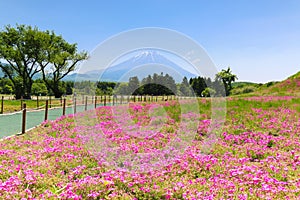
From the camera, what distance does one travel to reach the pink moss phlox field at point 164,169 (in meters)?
4.79

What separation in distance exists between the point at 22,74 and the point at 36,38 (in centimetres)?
874

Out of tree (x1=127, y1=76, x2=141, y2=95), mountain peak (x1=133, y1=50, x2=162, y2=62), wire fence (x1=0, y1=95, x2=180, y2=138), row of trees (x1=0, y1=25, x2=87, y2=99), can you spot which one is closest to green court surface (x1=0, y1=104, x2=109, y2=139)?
wire fence (x1=0, y1=95, x2=180, y2=138)

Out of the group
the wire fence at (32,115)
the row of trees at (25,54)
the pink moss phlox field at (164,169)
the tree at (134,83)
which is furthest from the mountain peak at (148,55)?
the row of trees at (25,54)

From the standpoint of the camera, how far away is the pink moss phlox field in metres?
4.79

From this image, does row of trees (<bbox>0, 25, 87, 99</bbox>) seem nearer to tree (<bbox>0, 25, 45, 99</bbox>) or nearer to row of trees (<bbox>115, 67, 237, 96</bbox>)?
tree (<bbox>0, 25, 45, 99</bbox>)

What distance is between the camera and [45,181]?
5.41 m

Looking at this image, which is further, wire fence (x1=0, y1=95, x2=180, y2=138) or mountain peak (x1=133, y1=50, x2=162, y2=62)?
wire fence (x1=0, y1=95, x2=180, y2=138)

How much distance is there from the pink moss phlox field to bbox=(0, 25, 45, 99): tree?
46527mm

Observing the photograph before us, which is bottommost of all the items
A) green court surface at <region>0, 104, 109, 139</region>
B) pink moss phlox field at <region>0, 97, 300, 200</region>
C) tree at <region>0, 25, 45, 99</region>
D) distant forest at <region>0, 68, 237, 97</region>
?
green court surface at <region>0, 104, 109, 139</region>

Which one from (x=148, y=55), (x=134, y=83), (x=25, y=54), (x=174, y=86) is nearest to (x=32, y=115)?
(x=134, y=83)

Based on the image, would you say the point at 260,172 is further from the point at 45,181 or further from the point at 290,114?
the point at 290,114

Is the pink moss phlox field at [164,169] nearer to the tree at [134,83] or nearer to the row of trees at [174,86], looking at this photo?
the row of trees at [174,86]

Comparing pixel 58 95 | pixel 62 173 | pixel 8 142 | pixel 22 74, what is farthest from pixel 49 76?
pixel 62 173

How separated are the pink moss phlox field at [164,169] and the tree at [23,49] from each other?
153 ft
